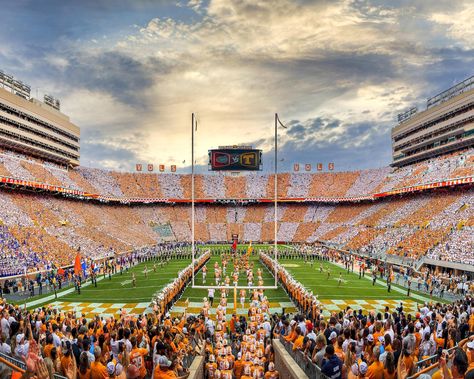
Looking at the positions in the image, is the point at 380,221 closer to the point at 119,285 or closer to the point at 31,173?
the point at 119,285

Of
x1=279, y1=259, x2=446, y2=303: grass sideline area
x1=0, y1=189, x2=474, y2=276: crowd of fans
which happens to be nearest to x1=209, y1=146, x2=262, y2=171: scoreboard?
x1=0, y1=189, x2=474, y2=276: crowd of fans

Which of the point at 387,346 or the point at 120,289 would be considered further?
the point at 120,289

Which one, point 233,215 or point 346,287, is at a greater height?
point 233,215

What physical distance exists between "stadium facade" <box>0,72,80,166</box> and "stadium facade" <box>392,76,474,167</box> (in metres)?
55.5

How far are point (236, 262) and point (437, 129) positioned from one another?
38.0 meters

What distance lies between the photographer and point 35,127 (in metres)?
50.2

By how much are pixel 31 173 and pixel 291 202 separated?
4294 centimetres

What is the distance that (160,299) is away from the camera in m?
15.9

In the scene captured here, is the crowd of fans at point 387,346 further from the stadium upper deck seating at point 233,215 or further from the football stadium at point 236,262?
the stadium upper deck seating at point 233,215

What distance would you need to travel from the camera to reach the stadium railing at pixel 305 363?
668cm

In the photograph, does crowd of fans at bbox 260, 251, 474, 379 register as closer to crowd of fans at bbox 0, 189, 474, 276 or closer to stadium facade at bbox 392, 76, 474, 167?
crowd of fans at bbox 0, 189, 474, 276

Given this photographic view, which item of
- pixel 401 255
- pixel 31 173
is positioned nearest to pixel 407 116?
pixel 401 255

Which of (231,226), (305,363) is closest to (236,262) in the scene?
(305,363)

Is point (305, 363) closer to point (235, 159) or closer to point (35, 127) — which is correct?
point (35, 127)
